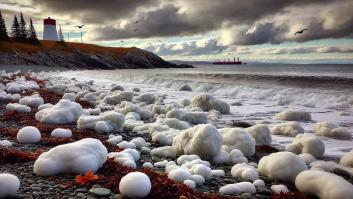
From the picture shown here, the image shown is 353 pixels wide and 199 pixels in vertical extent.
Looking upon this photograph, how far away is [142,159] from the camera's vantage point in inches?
194

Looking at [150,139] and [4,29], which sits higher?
[4,29]

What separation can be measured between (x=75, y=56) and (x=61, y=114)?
90.0 m

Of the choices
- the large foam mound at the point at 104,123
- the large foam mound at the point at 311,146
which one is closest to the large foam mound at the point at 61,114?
the large foam mound at the point at 104,123

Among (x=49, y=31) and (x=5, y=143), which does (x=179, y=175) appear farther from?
(x=49, y=31)

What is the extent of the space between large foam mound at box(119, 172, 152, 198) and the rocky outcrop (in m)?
70.4

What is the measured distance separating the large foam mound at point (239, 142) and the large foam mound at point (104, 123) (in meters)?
Answer: 2.27

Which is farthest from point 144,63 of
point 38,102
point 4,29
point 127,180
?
point 127,180

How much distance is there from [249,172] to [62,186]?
6.86 ft

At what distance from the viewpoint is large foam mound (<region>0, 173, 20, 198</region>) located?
9.55 ft

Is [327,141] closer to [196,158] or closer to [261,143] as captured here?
[261,143]

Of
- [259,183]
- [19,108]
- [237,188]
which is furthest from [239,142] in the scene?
[19,108]

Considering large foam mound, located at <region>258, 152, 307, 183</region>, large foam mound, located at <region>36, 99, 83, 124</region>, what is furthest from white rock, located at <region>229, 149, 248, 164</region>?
large foam mound, located at <region>36, 99, 83, 124</region>

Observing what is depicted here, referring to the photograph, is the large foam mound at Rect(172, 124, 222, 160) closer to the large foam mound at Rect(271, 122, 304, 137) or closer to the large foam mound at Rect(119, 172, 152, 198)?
the large foam mound at Rect(119, 172, 152, 198)

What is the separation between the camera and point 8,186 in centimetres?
292
